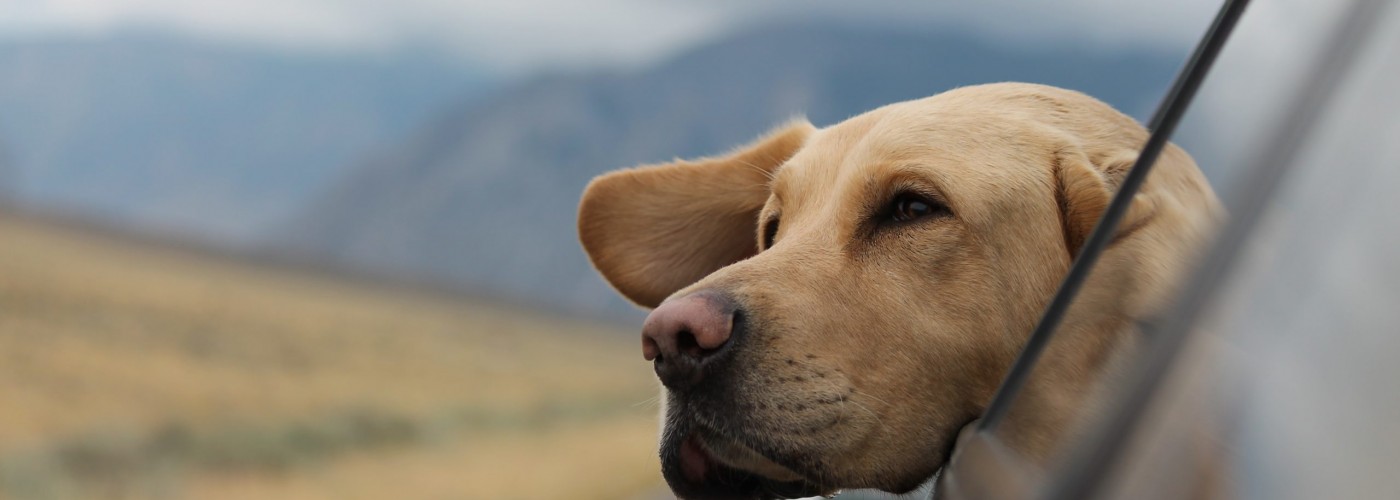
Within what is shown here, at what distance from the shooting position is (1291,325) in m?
0.92

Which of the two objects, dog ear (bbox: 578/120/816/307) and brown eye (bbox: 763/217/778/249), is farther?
dog ear (bbox: 578/120/816/307)

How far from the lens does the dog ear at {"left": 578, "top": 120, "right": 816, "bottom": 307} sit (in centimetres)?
346

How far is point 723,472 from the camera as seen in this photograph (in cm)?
245

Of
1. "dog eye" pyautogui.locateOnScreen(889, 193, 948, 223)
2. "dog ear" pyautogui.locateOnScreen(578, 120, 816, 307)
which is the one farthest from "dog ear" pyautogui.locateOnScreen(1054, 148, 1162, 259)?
"dog ear" pyautogui.locateOnScreen(578, 120, 816, 307)

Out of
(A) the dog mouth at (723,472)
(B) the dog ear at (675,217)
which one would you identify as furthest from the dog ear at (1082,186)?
(B) the dog ear at (675,217)

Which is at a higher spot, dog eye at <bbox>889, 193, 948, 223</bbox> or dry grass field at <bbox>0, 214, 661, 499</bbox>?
dog eye at <bbox>889, 193, 948, 223</bbox>

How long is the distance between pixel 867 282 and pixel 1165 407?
1.51 meters

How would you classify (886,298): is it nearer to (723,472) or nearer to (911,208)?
(911,208)

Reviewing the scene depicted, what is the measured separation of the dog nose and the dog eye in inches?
21.1

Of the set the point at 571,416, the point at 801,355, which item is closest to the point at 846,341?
the point at 801,355

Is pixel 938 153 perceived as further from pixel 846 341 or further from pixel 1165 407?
pixel 1165 407

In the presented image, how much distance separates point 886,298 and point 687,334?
0.46 metres

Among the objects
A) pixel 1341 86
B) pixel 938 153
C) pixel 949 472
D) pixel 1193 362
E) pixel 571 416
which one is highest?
pixel 938 153

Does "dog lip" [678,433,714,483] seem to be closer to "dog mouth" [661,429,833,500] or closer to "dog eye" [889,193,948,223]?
"dog mouth" [661,429,833,500]
